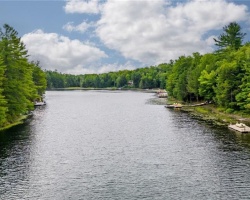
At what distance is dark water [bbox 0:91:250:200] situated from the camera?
32562 mm

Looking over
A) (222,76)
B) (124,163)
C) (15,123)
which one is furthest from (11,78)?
(222,76)

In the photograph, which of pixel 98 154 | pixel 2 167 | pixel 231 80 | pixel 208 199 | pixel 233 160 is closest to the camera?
pixel 208 199

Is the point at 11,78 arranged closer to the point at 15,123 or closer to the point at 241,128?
the point at 15,123

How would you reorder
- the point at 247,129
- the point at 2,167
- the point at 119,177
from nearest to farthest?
the point at 119,177 < the point at 2,167 < the point at 247,129

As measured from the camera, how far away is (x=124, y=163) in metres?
41.8

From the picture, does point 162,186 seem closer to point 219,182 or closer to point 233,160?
point 219,182

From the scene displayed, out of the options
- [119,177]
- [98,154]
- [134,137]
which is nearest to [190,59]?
[134,137]

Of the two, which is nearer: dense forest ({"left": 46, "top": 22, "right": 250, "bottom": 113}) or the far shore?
the far shore

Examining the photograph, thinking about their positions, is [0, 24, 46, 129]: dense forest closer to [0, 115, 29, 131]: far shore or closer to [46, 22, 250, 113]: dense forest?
[0, 115, 29, 131]: far shore

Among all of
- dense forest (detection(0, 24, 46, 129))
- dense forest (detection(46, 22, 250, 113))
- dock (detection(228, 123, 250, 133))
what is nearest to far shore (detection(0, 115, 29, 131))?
dense forest (detection(0, 24, 46, 129))

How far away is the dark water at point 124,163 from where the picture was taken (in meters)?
32.6

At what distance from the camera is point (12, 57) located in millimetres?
75375

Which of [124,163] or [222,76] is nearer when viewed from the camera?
[124,163]

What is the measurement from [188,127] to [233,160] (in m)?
25.3
